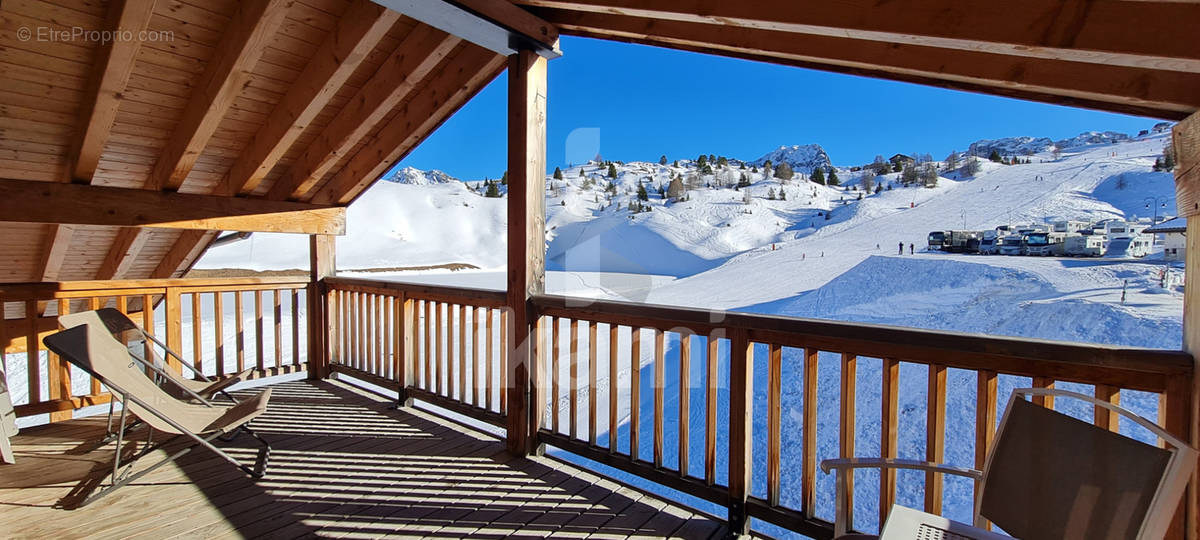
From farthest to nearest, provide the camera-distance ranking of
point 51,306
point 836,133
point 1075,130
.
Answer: point 836,133, point 1075,130, point 51,306

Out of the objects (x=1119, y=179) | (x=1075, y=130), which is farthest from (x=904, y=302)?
(x=1075, y=130)

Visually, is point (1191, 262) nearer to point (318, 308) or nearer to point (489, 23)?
point (489, 23)

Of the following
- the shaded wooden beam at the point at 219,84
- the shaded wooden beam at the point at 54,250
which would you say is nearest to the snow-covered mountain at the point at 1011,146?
the shaded wooden beam at the point at 219,84

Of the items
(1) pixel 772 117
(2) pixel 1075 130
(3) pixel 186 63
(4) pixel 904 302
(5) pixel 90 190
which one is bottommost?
(4) pixel 904 302

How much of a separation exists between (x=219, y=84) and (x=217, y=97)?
0.33 ft

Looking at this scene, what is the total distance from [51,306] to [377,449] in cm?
720

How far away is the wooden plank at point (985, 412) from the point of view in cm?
186

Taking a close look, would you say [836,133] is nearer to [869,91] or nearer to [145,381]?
[869,91]

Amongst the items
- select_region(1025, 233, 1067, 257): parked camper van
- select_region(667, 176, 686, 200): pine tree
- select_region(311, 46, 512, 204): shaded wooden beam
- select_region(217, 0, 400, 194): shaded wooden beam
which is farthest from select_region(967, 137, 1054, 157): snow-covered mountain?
select_region(217, 0, 400, 194): shaded wooden beam

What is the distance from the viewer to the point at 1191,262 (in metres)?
1.52

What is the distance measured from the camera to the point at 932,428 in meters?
1.98

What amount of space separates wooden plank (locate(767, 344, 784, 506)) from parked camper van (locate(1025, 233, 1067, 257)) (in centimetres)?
2142

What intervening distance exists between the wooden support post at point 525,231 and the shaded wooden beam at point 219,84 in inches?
48.3

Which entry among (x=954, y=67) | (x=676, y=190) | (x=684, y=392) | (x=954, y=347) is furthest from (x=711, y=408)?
(x=676, y=190)
